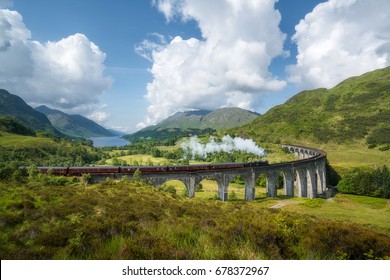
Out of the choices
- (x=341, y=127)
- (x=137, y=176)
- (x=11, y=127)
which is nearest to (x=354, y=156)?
(x=341, y=127)

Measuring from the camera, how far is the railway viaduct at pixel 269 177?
4416 centimetres

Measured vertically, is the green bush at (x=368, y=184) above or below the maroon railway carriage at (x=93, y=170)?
below

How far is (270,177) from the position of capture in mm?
56000

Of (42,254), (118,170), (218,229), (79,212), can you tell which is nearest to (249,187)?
(118,170)

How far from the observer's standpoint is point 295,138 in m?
162

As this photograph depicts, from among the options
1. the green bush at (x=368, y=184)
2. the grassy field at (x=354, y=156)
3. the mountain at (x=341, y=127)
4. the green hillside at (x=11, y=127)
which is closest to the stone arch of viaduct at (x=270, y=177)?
the green bush at (x=368, y=184)

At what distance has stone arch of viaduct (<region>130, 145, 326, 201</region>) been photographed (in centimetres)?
4422

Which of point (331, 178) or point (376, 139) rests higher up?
point (376, 139)

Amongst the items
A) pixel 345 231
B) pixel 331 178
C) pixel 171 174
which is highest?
pixel 345 231

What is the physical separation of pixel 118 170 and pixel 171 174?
29.8ft

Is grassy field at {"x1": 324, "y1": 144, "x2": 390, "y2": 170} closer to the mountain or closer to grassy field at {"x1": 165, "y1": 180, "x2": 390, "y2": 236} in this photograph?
the mountain

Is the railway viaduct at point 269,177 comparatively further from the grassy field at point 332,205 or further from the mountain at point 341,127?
the mountain at point 341,127

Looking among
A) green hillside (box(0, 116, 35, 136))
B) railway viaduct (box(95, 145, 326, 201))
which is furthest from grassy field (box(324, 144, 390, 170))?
green hillside (box(0, 116, 35, 136))
